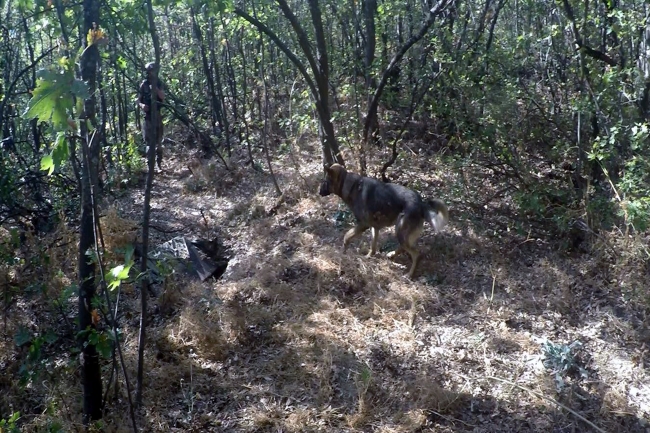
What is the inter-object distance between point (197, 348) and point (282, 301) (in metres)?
1.38

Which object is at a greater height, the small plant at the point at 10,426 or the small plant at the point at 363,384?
the small plant at the point at 10,426

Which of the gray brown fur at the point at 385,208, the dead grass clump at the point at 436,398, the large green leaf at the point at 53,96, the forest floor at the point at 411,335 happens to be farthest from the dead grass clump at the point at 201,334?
the large green leaf at the point at 53,96

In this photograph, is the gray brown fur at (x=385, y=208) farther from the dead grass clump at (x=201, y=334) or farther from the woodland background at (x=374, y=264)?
the dead grass clump at (x=201, y=334)

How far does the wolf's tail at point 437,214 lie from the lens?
839cm

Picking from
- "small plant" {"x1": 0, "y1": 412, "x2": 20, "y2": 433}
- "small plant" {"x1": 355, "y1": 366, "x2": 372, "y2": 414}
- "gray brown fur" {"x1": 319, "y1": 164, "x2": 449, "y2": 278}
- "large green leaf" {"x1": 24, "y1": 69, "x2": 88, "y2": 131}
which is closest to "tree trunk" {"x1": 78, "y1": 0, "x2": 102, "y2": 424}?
"small plant" {"x1": 0, "y1": 412, "x2": 20, "y2": 433}

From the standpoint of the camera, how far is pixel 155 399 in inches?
263

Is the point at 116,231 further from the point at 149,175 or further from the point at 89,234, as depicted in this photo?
the point at 149,175

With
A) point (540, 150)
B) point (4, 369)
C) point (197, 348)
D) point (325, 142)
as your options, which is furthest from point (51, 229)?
point (540, 150)

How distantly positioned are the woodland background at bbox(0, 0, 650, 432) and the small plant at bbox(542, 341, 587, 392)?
21 mm

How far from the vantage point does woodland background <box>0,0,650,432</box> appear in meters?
6.32

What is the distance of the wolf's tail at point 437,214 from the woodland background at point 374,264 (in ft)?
2.36

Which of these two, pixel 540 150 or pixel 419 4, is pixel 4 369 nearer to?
pixel 540 150

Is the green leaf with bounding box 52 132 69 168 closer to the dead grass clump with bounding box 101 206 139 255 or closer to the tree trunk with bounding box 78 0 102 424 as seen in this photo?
the tree trunk with bounding box 78 0 102 424

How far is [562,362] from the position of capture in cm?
682
